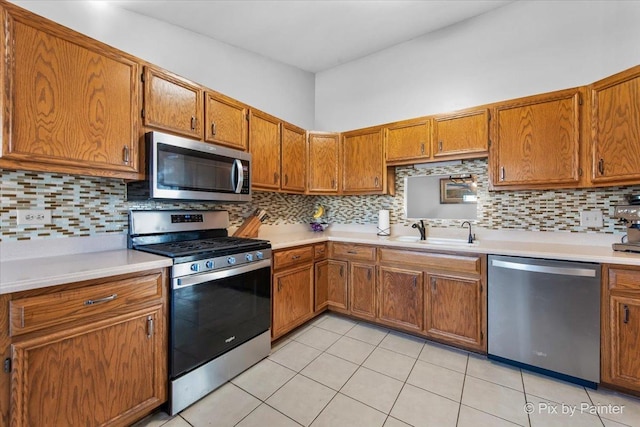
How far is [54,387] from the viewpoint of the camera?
116cm

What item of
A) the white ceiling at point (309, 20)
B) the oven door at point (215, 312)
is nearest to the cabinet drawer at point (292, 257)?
the oven door at point (215, 312)

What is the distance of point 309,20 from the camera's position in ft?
8.32

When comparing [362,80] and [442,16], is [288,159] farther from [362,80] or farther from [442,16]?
[442,16]

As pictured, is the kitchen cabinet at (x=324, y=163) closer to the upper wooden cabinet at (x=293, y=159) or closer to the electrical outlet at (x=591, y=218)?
the upper wooden cabinet at (x=293, y=159)

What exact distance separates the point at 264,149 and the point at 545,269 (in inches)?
97.1

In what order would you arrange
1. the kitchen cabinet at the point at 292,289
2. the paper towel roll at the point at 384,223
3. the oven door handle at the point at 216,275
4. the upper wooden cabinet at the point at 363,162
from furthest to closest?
the paper towel roll at the point at 384,223, the upper wooden cabinet at the point at 363,162, the kitchen cabinet at the point at 292,289, the oven door handle at the point at 216,275

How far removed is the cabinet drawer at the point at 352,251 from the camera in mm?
2654

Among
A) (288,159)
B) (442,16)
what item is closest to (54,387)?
(288,159)

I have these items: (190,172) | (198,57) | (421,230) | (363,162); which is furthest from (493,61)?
(190,172)

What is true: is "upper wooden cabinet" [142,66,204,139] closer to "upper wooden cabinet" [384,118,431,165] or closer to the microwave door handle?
the microwave door handle

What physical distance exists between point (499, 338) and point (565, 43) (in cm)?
249

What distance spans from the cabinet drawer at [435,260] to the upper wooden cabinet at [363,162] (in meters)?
0.75

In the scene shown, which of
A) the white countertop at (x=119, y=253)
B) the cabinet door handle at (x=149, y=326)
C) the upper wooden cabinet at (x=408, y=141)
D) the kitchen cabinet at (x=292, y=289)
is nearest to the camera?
the white countertop at (x=119, y=253)

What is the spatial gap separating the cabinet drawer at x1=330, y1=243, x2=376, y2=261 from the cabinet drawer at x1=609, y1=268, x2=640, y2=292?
1.63m
